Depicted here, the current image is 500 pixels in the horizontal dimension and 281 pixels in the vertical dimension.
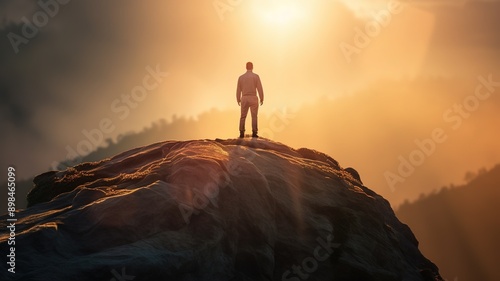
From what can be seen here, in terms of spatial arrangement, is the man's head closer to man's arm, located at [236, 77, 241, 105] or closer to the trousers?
man's arm, located at [236, 77, 241, 105]

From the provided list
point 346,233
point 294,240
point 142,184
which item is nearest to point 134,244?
point 142,184

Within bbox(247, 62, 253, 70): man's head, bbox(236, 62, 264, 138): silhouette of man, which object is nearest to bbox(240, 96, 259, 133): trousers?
bbox(236, 62, 264, 138): silhouette of man

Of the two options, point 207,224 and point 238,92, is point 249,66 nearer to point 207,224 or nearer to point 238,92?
point 238,92

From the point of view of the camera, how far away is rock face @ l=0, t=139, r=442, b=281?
55.4 feet

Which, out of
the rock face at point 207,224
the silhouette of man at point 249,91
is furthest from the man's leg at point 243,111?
the rock face at point 207,224

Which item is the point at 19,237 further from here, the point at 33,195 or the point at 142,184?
the point at 33,195

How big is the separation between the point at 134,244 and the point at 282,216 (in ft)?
30.0

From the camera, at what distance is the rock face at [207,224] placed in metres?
16.9

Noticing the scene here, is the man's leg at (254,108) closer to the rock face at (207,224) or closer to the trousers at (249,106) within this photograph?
the trousers at (249,106)

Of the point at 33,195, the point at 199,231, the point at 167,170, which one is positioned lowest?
the point at 199,231

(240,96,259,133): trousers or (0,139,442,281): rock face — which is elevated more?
(240,96,259,133): trousers

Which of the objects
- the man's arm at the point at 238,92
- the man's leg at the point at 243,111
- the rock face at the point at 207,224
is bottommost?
the rock face at the point at 207,224

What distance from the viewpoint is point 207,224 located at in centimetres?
2055

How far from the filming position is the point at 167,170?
2380cm
